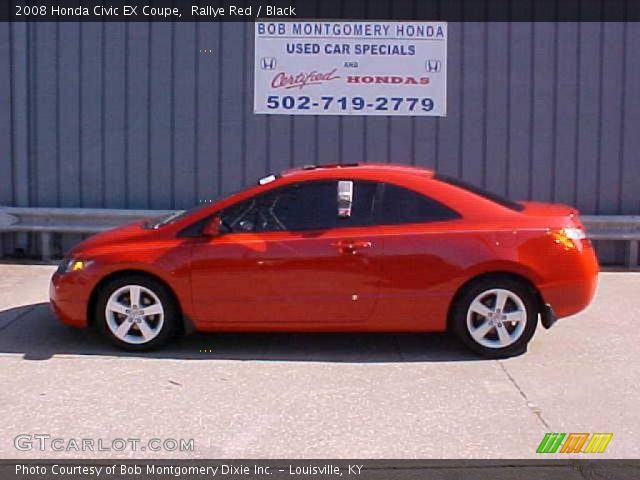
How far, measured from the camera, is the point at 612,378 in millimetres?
6352

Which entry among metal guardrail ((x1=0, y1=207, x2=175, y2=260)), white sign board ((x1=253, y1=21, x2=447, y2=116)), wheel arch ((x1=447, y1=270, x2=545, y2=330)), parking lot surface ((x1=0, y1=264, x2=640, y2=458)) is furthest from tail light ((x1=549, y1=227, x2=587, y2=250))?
metal guardrail ((x1=0, y1=207, x2=175, y2=260))

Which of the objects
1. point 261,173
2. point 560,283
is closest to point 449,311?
point 560,283

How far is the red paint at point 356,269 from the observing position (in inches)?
262

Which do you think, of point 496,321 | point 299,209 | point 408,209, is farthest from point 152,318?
point 496,321

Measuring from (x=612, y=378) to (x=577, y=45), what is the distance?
556 cm

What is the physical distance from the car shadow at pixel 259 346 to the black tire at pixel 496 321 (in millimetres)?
146

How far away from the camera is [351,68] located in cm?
1062

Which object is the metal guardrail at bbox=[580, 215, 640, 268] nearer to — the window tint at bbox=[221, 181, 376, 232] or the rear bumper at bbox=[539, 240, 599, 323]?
the rear bumper at bbox=[539, 240, 599, 323]

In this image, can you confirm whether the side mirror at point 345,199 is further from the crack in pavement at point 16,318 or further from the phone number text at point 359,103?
the phone number text at point 359,103

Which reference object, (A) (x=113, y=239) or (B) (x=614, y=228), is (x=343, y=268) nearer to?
(A) (x=113, y=239)

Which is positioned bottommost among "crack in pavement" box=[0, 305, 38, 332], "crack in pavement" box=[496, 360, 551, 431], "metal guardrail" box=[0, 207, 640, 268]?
"crack in pavement" box=[496, 360, 551, 431]

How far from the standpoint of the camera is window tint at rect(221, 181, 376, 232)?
22.3ft

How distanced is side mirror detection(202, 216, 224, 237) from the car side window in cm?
121
